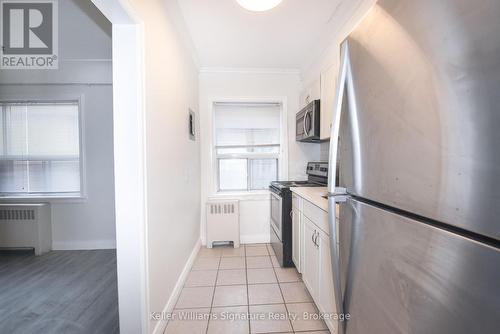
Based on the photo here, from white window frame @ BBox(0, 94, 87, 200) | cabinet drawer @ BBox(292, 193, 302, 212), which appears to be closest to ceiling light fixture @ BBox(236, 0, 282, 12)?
cabinet drawer @ BBox(292, 193, 302, 212)

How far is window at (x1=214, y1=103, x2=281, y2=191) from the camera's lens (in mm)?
3154

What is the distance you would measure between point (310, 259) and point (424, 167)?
57.5 inches

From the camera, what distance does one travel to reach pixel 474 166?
1.32 ft

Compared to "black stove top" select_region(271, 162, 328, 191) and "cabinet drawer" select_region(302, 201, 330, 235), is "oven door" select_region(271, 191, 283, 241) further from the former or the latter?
"cabinet drawer" select_region(302, 201, 330, 235)

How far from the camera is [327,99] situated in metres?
2.06

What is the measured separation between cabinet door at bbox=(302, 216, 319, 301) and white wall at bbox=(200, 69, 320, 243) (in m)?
1.28

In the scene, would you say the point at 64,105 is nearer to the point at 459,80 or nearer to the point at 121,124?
the point at 121,124

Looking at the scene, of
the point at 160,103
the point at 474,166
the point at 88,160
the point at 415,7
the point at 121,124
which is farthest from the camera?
the point at 88,160

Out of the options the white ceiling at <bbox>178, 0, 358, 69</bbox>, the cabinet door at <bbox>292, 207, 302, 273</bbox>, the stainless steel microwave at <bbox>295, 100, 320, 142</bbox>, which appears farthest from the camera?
the stainless steel microwave at <bbox>295, 100, 320, 142</bbox>

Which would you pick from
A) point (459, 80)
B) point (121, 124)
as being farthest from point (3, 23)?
point (459, 80)

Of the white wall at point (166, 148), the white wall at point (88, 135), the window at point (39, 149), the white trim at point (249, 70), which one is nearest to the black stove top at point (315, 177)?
the white wall at point (166, 148)

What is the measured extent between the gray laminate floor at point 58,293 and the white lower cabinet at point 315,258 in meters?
1.49

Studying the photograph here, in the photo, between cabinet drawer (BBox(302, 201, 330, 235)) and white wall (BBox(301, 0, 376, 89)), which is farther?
white wall (BBox(301, 0, 376, 89))

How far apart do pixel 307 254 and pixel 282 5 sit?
85.0 inches
